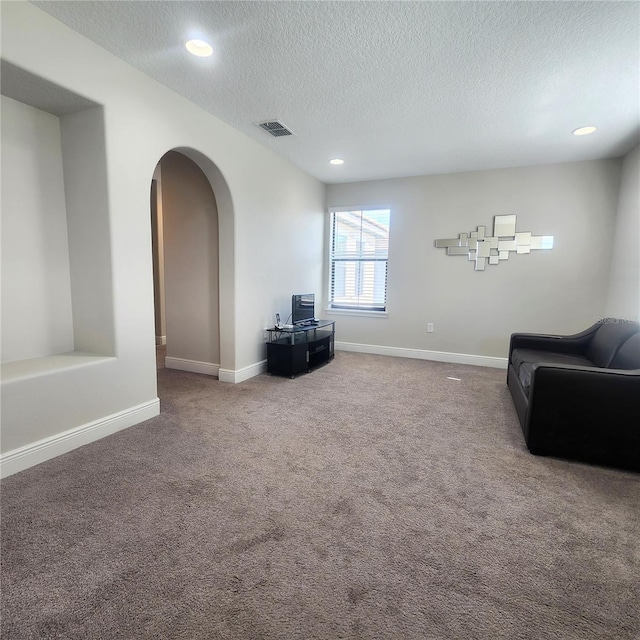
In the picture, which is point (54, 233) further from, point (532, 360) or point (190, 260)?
point (532, 360)

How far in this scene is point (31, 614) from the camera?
1.15 meters

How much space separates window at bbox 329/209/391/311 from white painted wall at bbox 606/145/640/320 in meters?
2.67

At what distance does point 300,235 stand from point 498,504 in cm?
Result: 385

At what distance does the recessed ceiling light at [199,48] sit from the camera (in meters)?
2.18

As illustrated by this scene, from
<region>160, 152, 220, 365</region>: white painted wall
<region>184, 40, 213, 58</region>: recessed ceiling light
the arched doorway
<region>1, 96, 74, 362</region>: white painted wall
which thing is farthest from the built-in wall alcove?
<region>160, 152, 220, 365</region>: white painted wall

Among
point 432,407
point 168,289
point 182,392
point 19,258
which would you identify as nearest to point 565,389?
point 432,407

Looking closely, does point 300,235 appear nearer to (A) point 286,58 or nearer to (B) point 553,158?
(A) point 286,58

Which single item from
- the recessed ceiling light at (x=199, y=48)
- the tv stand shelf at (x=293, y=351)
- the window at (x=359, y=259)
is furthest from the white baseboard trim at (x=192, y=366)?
the recessed ceiling light at (x=199, y=48)

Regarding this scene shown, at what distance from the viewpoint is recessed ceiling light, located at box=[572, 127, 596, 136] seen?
10.5 ft

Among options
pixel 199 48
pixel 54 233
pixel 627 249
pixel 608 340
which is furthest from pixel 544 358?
pixel 54 233

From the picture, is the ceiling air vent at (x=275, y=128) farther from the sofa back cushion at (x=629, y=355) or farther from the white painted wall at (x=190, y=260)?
the sofa back cushion at (x=629, y=355)

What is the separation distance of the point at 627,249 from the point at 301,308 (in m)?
3.59

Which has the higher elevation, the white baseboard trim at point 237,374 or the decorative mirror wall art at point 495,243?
the decorative mirror wall art at point 495,243

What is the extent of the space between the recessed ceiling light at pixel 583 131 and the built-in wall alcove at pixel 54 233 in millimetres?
4028
